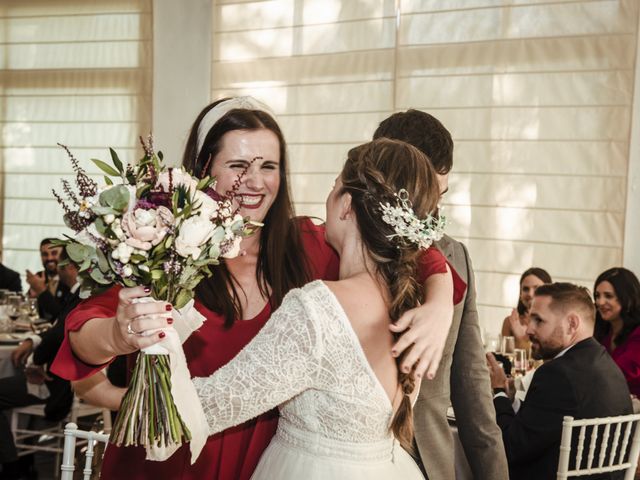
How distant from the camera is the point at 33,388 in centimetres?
518

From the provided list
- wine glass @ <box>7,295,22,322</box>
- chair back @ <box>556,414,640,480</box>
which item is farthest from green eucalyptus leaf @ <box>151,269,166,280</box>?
wine glass @ <box>7,295,22,322</box>

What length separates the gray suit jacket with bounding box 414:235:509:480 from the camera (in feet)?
6.73

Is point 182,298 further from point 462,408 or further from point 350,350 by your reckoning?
point 462,408

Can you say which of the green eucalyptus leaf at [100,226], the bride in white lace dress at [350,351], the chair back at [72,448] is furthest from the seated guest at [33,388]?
the green eucalyptus leaf at [100,226]

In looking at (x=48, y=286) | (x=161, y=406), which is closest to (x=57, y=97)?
(x=48, y=286)

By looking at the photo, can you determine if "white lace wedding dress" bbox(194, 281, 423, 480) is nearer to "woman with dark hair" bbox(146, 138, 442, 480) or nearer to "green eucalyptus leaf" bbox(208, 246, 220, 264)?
"woman with dark hair" bbox(146, 138, 442, 480)

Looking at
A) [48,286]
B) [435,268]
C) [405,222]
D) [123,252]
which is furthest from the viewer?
[48,286]

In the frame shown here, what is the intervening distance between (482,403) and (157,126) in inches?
227

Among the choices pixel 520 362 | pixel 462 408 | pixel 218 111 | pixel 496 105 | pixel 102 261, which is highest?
pixel 496 105

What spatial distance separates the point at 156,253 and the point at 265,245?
708 millimetres

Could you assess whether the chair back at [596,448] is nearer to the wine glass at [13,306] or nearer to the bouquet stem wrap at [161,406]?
the bouquet stem wrap at [161,406]

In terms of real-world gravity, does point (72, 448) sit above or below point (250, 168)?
below

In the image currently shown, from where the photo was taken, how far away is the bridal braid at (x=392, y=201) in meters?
1.75

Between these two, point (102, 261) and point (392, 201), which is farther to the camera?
point (392, 201)
